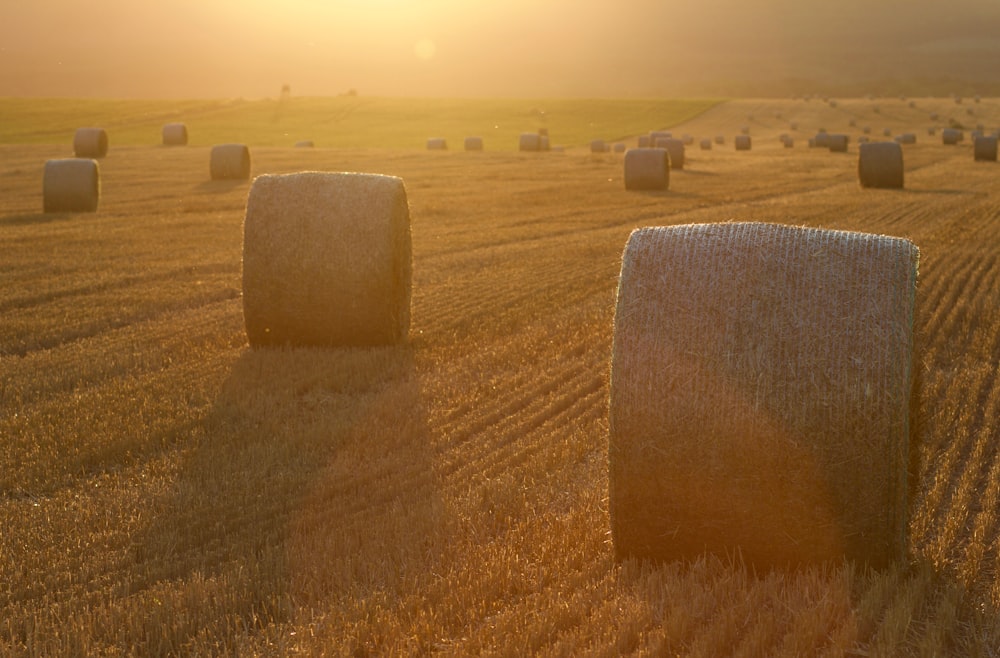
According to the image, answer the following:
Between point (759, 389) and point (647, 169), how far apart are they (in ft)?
75.5

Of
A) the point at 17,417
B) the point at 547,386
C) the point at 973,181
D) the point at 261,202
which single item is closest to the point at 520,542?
the point at 547,386

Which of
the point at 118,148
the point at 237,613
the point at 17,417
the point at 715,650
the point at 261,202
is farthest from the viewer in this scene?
the point at 118,148

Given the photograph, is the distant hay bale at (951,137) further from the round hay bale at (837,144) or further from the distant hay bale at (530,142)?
the distant hay bale at (530,142)

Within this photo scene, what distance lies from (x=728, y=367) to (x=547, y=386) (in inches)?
150

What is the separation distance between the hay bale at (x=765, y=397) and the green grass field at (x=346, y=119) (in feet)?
161

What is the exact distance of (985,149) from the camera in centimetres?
3909

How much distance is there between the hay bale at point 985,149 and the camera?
128 ft

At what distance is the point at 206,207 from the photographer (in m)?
23.5

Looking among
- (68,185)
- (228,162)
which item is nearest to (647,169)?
(228,162)

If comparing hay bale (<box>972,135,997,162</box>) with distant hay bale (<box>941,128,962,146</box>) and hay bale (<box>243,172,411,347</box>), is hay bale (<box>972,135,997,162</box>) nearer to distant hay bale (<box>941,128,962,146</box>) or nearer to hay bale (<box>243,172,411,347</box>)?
distant hay bale (<box>941,128,962,146</box>)

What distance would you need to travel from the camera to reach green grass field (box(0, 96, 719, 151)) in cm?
5859

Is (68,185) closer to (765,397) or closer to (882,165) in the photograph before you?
(882,165)

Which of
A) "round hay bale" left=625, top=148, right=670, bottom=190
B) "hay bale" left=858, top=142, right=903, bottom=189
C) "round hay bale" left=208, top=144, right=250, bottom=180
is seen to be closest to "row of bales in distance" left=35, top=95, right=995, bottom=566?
"round hay bale" left=625, top=148, right=670, bottom=190

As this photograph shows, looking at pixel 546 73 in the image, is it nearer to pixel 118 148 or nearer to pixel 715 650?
pixel 118 148
